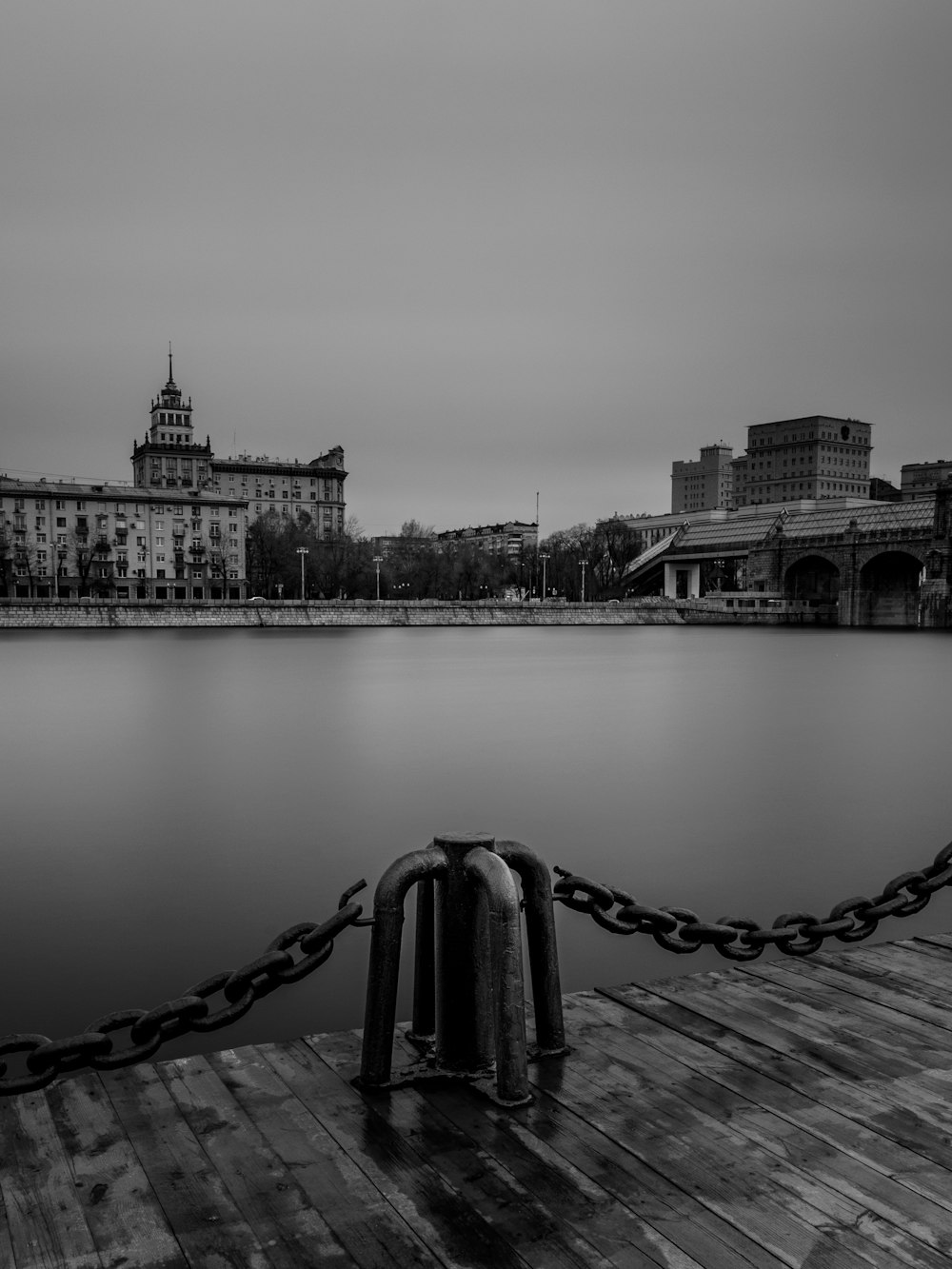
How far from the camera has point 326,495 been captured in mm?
159500

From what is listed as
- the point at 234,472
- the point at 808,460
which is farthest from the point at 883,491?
the point at 234,472

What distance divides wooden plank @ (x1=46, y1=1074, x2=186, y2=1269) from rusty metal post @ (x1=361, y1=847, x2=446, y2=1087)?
36.2 inches

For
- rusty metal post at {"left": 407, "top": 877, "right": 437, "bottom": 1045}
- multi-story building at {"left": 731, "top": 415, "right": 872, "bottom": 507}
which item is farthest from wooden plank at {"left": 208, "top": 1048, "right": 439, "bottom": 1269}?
multi-story building at {"left": 731, "top": 415, "right": 872, "bottom": 507}

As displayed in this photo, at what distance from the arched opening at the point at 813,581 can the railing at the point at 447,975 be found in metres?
115

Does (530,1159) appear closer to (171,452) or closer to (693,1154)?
(693,1154)

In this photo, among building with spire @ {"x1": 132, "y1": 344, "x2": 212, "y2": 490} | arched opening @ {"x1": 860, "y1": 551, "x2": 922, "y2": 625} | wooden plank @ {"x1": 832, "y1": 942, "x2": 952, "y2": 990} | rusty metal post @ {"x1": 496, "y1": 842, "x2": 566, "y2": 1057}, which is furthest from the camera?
building with spire @ {"x1": 132, "y1": 344, "x2": 212, "y2": 490}

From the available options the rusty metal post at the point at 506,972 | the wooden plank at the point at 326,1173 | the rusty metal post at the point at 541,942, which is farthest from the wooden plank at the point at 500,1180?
the rusty metal post at the point at 541,942

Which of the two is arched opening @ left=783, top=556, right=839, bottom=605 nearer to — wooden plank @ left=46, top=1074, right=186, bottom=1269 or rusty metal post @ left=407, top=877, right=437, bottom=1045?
rusty metal post @ left=407, top=877, right=437, bottom=1045

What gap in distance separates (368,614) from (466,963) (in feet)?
323

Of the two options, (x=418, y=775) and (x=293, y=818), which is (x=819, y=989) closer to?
(x=293, y=818)

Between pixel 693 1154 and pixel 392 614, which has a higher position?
pixel 693 1154

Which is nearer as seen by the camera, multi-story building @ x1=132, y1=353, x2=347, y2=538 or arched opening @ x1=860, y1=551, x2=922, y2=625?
arched opening @ x1=860, y1=551, x2=922, y2=625

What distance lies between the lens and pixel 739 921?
185 inches

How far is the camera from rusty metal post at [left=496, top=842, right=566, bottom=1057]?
4277mm
